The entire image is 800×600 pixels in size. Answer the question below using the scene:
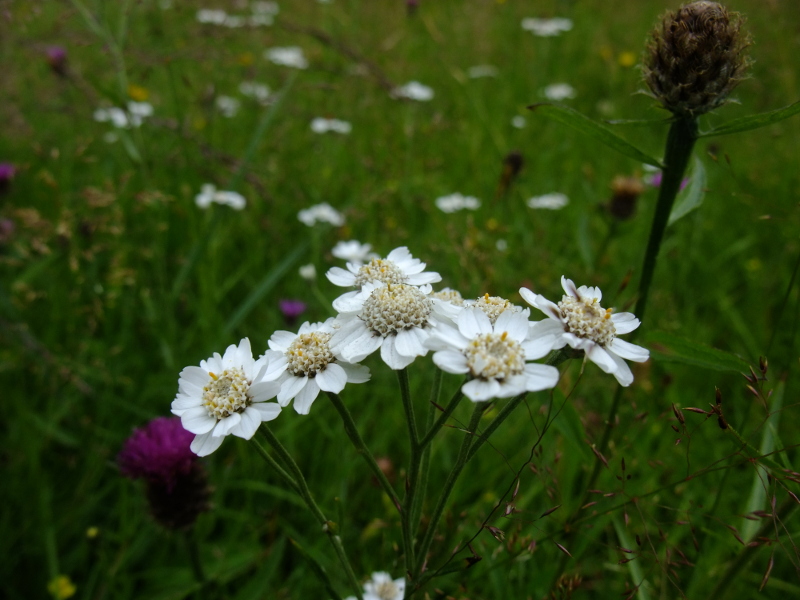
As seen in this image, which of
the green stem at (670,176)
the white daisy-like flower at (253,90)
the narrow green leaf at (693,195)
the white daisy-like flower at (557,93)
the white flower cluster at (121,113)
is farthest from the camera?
the white daisy-like flower at (557,93)

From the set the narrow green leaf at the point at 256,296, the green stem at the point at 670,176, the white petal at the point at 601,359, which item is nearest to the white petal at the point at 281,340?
the white petal at the point at 601,359

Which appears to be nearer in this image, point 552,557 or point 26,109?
point 552,557

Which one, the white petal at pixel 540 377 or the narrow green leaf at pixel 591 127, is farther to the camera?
the narrow green leaf at pixel 591 127

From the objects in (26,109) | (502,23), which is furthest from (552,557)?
(502,23)

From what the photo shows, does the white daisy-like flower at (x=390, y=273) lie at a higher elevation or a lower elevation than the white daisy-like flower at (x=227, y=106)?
higher

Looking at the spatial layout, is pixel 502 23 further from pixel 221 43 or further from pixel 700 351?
pixel 700 351

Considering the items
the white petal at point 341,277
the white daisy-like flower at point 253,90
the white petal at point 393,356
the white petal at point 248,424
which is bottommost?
the white daisy-like flower at point 253,90

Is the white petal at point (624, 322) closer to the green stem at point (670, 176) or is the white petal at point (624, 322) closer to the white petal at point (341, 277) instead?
the green stem at point (670, 176)
